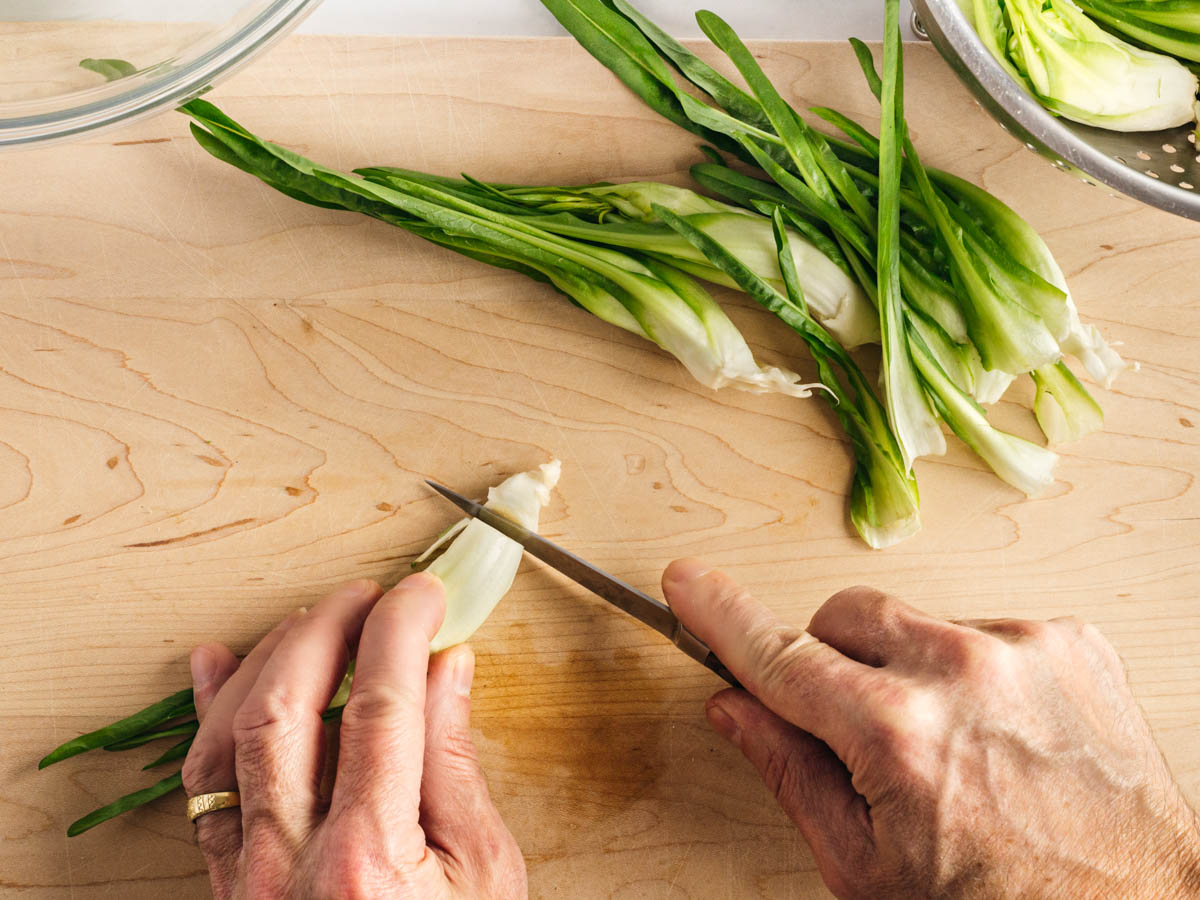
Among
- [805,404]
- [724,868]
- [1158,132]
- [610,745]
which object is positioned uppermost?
[1158,132]

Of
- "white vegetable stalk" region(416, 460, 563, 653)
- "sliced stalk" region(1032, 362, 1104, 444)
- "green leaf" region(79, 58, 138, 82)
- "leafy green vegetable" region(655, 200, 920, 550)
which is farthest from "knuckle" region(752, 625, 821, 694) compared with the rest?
"green leaf" region(79, 58, 138, 82)

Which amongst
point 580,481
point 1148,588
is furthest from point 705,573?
point 1148,588

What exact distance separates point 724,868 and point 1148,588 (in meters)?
0.66

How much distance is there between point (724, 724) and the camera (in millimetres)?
1052

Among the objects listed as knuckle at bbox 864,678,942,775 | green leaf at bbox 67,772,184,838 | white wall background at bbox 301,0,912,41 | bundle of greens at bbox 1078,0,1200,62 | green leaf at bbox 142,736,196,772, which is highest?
bundle of greens at bbox 1078,0,1200,62

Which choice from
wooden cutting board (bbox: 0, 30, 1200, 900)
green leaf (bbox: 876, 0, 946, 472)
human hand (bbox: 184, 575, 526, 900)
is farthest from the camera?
wooden cutting board (bbox: 0, 30, 1200, 900)

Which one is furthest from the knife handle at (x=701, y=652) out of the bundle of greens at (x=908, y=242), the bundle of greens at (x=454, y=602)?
the bundle of greens at (x=908, y=242)

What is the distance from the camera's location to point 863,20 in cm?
119

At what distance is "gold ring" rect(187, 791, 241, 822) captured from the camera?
3.20 ft

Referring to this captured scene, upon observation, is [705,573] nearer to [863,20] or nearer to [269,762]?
[269,762]

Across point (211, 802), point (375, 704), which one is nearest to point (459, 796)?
point (375, 704)

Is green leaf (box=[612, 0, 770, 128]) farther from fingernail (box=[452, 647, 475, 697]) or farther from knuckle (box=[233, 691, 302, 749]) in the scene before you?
knuckle (box=[233, 691, 302, 749])

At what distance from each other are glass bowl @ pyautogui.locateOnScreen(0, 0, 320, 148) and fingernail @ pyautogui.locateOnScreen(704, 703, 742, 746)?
92cm

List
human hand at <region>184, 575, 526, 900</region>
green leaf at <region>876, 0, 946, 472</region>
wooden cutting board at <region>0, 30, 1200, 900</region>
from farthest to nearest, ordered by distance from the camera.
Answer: wooden cutting board at <region>0, 30, 1200, 900</region> < green leaf at <region>876, 0, 946, 472</region> < human hand at <region>184, 575, 526, 900</region>
